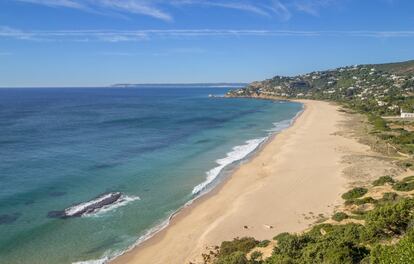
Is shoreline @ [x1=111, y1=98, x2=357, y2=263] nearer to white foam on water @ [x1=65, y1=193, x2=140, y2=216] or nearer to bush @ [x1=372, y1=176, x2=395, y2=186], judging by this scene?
bush @ [x1=372, y1=176, x2=395, y2=186]

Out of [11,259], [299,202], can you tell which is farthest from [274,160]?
[11,259]

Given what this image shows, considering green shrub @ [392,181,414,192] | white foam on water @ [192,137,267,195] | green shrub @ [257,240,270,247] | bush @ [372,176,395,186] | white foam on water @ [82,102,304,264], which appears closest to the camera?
green shrub @ [257,240,270,247]

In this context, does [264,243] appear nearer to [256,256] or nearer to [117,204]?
[256,256]

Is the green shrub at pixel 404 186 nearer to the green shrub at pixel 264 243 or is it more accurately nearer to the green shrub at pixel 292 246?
the green shrub at pixel 264 243

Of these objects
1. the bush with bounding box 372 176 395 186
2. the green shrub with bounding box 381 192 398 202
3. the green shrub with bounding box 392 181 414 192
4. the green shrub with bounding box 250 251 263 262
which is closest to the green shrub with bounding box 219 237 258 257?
the green shrub with bounding box 250 251 263 262

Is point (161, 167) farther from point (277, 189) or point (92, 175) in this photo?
point (277, 189)

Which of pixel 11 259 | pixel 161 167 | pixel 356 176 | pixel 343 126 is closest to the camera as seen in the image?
pixel 11 259

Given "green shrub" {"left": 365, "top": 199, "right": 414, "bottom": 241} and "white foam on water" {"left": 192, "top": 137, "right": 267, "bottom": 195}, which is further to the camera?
"white foam on water" {"left": 192, "top": 137, "right": 267, "bottom": 195}
